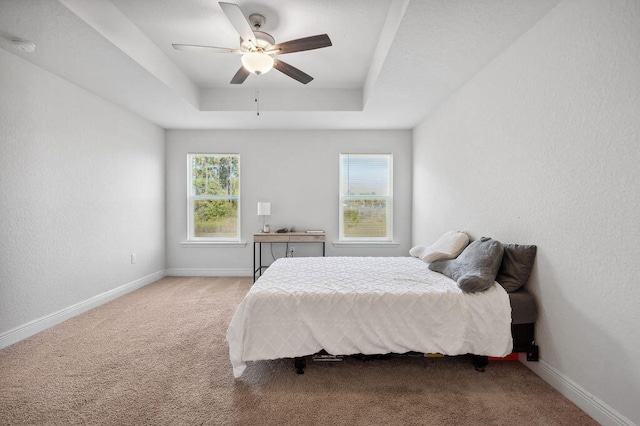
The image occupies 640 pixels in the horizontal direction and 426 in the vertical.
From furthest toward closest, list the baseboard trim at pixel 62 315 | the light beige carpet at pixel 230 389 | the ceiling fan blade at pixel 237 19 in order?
1. the baseboard trim at pixel 62 315
2. the ceiling fan blade at pixel 237 19
3. the light beige carpet at pixel 230 389

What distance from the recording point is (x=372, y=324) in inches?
77.3

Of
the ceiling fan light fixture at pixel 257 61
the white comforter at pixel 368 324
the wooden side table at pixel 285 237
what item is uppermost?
the ceiling fan light fixture at pixel 257 61

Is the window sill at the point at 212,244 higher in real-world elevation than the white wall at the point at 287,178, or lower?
lower

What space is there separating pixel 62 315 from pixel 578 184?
446cm

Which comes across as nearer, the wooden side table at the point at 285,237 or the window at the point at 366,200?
the wooden side table at the point at 285,237

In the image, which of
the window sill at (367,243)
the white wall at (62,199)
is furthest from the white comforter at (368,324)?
the window sill at (367,243)

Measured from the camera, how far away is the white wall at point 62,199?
246 cm

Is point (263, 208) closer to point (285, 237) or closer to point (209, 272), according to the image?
point (285, 237)

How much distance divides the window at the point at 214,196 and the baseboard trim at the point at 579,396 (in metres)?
4.14

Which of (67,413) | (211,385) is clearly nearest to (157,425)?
(211,385)

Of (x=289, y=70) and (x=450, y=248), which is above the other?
(x=289, y=70)

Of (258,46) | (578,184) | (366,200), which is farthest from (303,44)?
(366,200)

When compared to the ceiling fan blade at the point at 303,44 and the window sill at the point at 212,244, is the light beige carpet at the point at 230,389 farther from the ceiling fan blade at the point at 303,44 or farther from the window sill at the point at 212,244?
the ceiling fan blade at the point at 303,44

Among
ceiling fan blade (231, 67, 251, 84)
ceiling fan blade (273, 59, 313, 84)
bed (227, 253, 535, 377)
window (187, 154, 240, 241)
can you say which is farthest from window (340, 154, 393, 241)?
bed (227, 253, 535, 377)
